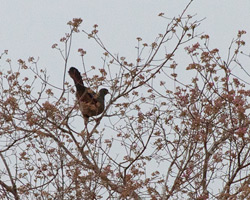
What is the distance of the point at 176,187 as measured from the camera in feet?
20.6

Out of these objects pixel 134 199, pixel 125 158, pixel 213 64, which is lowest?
pixel 134 199

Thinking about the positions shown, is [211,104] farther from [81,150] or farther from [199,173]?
[81,150]

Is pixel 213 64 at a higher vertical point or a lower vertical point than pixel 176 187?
higher

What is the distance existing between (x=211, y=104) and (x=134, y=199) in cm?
147

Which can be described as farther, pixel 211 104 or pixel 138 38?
pixel 138 38

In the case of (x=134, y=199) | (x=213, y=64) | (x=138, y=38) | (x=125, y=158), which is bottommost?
(x=134, y=199)

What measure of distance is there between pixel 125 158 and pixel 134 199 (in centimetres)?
79

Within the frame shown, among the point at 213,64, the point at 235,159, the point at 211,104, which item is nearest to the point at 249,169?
the point at 235,159

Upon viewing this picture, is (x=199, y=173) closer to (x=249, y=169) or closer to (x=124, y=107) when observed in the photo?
(x=249, y=169)

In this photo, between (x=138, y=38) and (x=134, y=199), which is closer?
(x=134, y=199)

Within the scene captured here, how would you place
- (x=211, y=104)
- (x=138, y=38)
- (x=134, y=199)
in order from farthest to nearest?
(x=138, y=38) → (x=211, y=104) → (x=134, y=199)

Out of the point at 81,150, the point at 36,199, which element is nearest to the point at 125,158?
the point at 81,150

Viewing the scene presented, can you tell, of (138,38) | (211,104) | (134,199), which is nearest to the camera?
(134,199)

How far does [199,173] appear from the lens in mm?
6559
